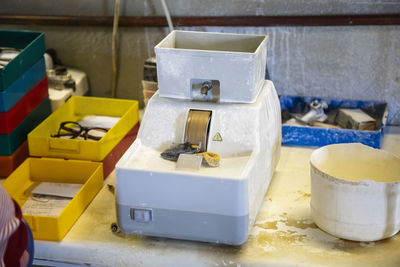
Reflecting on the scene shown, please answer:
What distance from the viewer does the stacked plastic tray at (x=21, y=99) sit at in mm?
2072

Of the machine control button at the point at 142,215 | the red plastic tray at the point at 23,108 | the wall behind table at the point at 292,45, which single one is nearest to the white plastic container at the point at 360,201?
the machine control button at the point at 142,215

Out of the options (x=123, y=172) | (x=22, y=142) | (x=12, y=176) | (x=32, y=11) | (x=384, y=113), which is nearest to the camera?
(x=123, y=172)

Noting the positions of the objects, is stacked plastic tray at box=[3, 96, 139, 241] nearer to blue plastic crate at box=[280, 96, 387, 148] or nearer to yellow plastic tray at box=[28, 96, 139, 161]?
yellow plastic tray at box=[28, 96, 139, 161]

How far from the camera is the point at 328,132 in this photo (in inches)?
88.4

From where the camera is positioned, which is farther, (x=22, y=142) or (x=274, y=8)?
(x=274, y=8)

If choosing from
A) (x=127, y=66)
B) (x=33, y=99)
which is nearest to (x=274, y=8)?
(x=127, y=66)

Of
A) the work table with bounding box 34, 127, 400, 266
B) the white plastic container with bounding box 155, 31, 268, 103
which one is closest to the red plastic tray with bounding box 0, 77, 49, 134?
the work table with bounding box 34, 127, 400, 266

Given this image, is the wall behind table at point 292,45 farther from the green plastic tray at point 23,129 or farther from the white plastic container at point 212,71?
the white plastic container at point 212,71

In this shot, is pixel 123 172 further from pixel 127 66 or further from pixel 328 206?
pixel 127 66

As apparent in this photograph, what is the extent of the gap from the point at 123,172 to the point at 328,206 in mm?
592

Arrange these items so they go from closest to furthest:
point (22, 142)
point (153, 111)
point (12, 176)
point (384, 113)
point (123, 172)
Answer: point (123, 172)
point (153, 111)
point (12, 176)
point (22, 142)
point (384, 113)

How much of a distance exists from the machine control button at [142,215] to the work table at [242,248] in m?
0.10

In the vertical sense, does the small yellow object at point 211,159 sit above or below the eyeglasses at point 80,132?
above

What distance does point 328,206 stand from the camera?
168 centimetres
